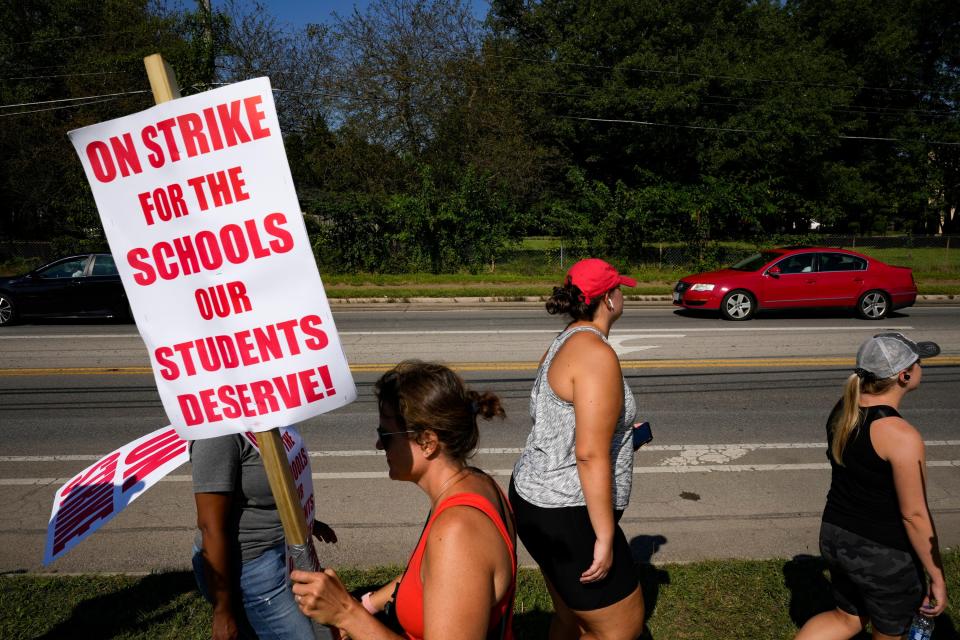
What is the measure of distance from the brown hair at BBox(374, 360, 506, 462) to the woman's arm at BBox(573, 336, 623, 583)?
0.61 meters

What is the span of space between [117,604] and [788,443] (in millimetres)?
5844

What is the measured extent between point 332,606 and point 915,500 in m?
2.37

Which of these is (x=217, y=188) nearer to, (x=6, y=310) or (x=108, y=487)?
(x=108, y=487)

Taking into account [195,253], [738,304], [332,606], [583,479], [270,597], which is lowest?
[738,304]

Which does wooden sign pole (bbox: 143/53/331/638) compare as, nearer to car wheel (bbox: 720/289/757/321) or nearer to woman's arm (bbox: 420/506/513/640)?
woman's arm (bbox: 420/506/513/640)

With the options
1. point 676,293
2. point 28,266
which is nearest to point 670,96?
point 676,293

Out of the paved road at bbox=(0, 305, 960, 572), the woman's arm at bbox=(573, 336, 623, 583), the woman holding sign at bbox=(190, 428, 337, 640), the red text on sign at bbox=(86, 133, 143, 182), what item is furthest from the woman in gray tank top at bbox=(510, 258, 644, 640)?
the paved road at bbox=(0, 305, 960, 572)

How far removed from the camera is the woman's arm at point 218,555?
2453mm

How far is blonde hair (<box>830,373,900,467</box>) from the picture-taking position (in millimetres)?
3082

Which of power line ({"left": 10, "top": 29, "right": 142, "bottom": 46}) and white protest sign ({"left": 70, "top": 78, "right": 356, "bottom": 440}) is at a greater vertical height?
power line ({"left": 10, "top": 29, "right": 142, "bottom": 46})

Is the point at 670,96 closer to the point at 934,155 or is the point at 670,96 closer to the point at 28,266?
the point at 28,266

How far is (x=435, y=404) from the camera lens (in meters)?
2.11

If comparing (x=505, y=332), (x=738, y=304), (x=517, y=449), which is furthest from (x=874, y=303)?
(x=517, y=449)

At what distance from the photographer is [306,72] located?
33.3 meters
